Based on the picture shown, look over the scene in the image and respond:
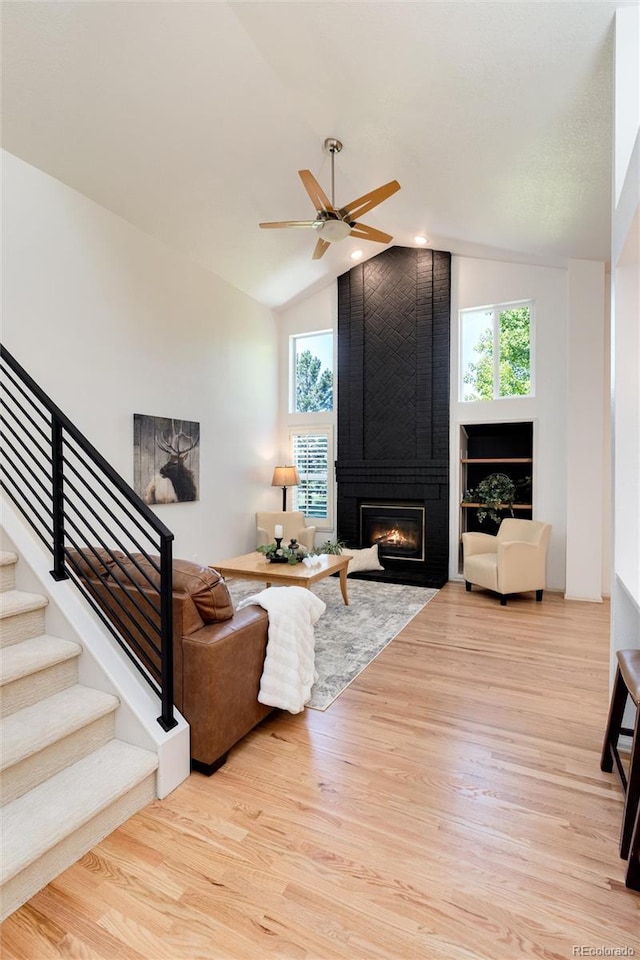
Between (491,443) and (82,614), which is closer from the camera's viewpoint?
(82,614)

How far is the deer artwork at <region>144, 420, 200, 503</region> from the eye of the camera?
493 centimetres

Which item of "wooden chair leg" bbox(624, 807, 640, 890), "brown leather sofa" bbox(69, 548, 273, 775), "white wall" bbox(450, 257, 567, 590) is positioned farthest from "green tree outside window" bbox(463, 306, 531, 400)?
"wooden chair leg" bbox(624, 807, 640, 890)

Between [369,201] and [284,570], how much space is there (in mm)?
3143

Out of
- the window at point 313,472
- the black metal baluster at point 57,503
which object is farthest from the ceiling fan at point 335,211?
the window at point 313,472

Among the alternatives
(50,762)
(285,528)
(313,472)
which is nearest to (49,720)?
(50,762)

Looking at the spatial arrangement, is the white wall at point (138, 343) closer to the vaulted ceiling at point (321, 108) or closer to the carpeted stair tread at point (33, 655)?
Answer: the vaulted ceiling at point (321, 108)

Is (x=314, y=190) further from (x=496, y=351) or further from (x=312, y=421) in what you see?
(x=312, y=421)

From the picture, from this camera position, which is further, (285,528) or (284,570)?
(285,528)

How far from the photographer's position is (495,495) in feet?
18.7

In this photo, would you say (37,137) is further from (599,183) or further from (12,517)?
(599,183)

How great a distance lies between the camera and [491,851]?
→ 1.69m

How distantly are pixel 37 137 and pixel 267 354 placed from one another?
3802mm

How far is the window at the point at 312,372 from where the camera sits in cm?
695

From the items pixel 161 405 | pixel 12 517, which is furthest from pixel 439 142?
pixel 12 517
